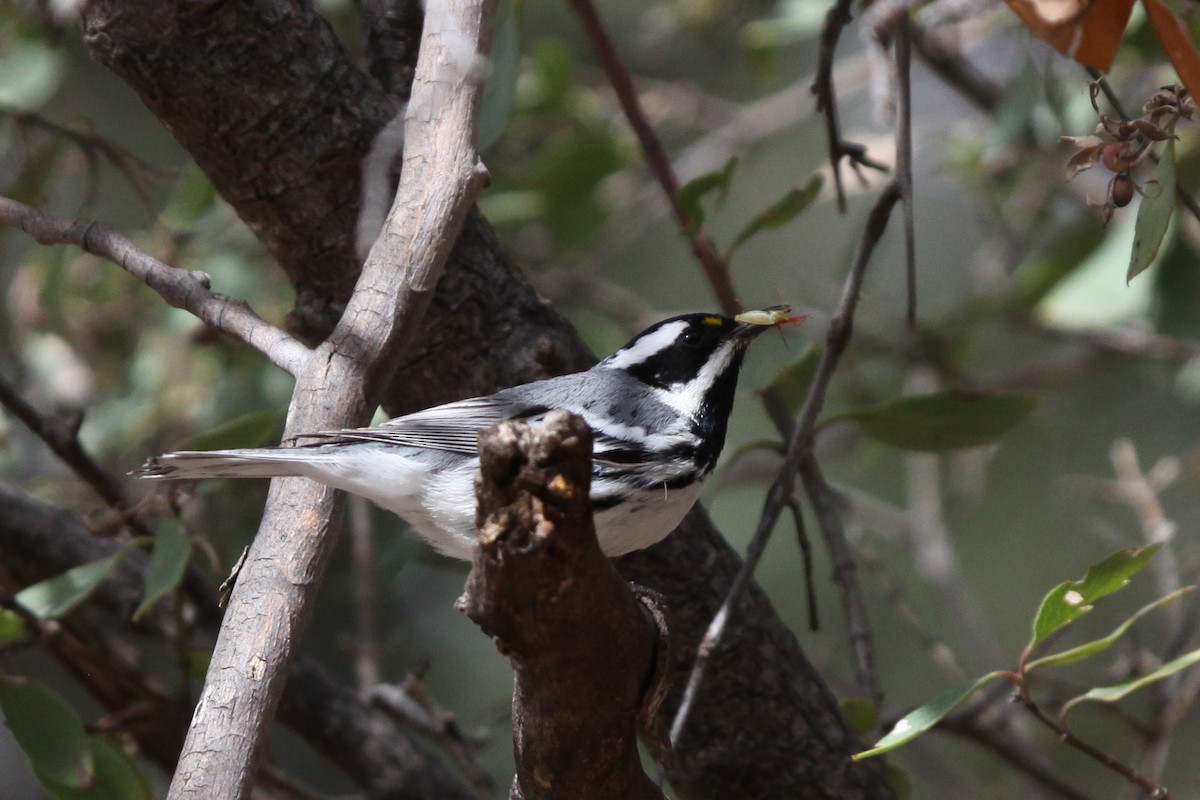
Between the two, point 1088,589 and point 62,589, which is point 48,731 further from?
point 1088,589

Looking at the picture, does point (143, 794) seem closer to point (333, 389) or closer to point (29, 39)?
point (333, 389)

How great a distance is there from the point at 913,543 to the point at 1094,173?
1793 mm

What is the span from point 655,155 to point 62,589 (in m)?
1.80

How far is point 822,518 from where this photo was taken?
3.04 meters

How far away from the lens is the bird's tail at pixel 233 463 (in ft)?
6.96

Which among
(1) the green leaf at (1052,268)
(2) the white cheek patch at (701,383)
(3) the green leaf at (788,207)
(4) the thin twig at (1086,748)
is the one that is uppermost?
(1) the green leaf at (1052,268)

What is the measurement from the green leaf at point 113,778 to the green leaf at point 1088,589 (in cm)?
181

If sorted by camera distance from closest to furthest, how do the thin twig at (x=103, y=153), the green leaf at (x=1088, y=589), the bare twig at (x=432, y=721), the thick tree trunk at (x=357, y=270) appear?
the green leaf at (x=1088, y=589), the thick tree trunk at (x=357, y=270), the thin twig at (x=103, y=153), the bare twig at (x=432, y=721)

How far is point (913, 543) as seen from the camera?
4.45 m

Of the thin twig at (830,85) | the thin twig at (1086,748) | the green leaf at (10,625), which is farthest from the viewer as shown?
the thin twig at (830,85)

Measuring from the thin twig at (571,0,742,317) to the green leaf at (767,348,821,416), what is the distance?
237mm

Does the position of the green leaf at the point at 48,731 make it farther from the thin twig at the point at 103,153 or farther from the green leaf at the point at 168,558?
the thin twig at the point at 103,153

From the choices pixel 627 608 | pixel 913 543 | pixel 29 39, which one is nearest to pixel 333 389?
pixel 627 608

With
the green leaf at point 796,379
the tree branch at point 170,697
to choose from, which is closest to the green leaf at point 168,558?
the tree branch at point 170,697
